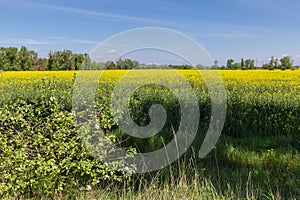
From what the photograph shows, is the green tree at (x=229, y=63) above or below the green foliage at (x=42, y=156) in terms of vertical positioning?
above

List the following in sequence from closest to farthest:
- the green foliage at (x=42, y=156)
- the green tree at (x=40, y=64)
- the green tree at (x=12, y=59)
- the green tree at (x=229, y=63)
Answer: the green foliage at (x=42, y=156), the green tree at (x=229, y=63), the green tree at (x=12, y=59), the green tree at (x=40, y=64)

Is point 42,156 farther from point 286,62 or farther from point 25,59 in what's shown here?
point 25,59

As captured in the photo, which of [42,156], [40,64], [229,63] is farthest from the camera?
[40,64]

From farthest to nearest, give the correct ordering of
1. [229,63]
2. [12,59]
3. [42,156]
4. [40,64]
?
[40,64], [12,59], [229,63], [42,156]

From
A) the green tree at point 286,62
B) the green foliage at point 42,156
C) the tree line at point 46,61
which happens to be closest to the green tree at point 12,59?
the tree line at point 46,61

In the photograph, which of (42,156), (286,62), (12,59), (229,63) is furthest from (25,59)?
(42,156)

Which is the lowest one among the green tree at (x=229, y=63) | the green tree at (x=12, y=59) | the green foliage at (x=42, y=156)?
the green foliage at (x=42, y=156)

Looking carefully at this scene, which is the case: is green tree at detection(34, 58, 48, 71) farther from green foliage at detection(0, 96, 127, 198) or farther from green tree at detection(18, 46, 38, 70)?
green foliage at detection(0, 96, 127, 198)

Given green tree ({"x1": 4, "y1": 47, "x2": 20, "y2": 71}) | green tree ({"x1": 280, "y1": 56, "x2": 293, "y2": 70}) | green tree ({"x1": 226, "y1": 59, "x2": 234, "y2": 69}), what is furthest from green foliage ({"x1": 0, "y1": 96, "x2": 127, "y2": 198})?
green tree ({"x1": 4, "y1": 47, "x2": 20, "y2": 71})

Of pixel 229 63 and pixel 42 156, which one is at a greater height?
pixel 229 63

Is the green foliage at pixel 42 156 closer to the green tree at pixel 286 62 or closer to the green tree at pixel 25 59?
the green tree at pixel 286 62

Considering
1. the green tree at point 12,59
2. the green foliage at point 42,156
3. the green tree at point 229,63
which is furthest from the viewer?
the green tree at point 12,59

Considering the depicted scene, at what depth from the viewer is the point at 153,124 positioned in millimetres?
6531

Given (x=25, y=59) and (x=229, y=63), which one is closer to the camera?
(x=229, y=63)
